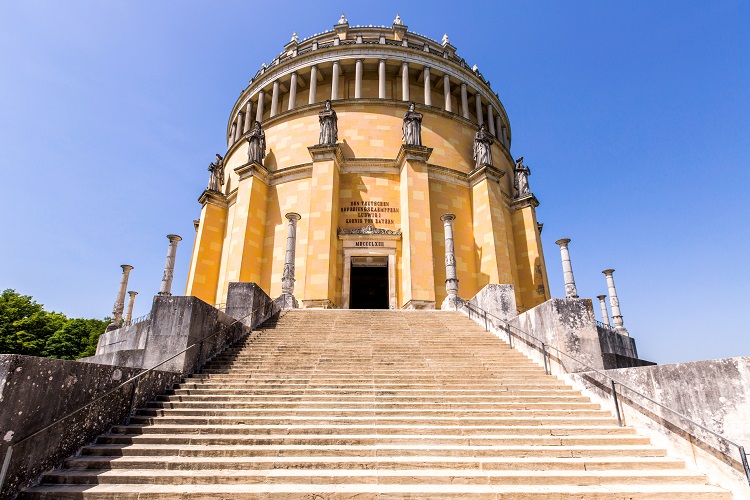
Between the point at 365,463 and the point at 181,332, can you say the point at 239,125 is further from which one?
the point at 365,463

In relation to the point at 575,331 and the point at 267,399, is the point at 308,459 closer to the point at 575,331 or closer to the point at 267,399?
the point at 267,399

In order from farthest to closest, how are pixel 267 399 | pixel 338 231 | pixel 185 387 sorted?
pixel 338 231 < pixel 185 387 < pixel 267 399

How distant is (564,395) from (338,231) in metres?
15.6

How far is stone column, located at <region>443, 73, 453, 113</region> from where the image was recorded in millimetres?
26609

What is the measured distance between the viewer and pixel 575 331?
8094mm

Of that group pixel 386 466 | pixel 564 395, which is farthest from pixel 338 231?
pixel 386 466

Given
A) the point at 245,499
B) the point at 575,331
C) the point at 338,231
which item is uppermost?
the point at 338,231

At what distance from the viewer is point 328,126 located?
22.7 m

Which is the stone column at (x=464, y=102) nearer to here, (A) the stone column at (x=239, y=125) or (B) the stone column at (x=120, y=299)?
(A) the stone column at (x=239, y=125)

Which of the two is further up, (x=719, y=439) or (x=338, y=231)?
(x=338, y=231)

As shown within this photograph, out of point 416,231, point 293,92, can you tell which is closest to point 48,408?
point 416,231

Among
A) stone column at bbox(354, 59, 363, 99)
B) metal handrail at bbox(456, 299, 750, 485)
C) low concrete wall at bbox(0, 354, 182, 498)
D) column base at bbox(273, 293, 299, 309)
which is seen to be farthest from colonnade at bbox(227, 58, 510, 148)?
low concrete wall at bbox(0, 354, 182, 498)

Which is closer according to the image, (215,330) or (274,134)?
(215,330)

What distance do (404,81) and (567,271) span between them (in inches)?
663
